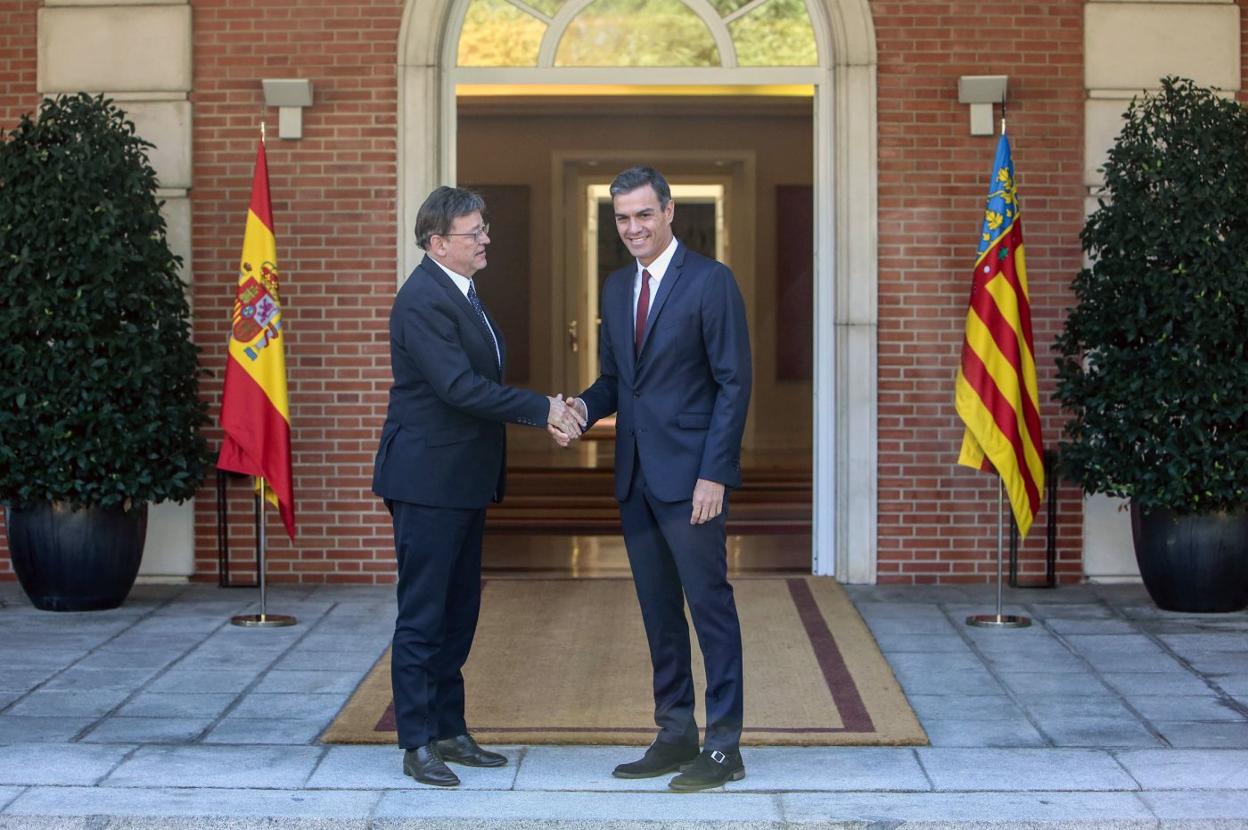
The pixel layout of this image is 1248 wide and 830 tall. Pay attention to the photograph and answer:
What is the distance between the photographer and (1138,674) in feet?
19.9

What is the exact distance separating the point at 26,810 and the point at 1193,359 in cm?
483

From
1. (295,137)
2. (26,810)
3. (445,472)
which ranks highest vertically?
(295,137)

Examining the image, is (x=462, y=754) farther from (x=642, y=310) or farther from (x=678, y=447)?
(x=642, y=310)

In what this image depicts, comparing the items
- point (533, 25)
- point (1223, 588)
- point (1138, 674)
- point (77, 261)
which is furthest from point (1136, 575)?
point (77, 261)

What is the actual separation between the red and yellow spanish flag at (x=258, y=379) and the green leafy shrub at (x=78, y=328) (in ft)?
0.91

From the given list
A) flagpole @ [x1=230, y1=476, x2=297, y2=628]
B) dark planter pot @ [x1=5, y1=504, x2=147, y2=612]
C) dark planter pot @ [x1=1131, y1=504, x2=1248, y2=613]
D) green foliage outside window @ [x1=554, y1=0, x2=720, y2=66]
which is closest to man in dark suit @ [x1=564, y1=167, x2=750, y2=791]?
flagpole @ [x1=230, y1=476, x2=297, y2=628]

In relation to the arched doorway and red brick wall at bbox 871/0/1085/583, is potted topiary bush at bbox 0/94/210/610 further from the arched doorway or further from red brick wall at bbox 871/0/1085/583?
red brick wall at bbox 871/0/1085/583

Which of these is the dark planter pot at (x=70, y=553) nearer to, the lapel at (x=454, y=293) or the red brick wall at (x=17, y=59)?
the red brick wall at (x=17, y=59)

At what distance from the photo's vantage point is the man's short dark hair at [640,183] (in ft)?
14.8

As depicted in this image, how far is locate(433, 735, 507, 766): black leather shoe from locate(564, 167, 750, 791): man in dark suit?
0.37 meters

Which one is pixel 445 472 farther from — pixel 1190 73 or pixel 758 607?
pixel 1190 73

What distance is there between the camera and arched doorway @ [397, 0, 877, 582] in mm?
8031

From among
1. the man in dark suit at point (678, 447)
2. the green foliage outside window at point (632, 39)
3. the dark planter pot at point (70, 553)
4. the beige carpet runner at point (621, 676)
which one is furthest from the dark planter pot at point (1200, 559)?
the dark planter pot at point (70, 553)

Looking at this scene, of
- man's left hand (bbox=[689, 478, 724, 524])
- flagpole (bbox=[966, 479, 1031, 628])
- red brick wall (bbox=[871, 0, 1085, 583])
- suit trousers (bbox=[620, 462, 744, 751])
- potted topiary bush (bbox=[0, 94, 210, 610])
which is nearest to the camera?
man's left hand (bbox=[689, 478, 724, 524])
